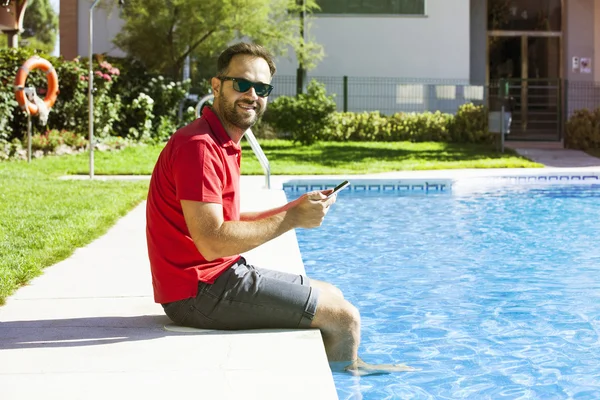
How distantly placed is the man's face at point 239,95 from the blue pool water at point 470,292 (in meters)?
1.20

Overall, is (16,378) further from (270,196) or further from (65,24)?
(65,24)

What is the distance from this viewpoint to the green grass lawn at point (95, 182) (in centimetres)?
621

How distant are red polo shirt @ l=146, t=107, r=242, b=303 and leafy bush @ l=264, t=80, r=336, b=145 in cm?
1554

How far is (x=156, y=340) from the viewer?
3686 mm

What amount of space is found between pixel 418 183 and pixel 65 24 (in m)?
14.3

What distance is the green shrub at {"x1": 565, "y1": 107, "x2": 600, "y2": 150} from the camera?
1892 cm

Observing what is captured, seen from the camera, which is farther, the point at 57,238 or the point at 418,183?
the point at 418,183

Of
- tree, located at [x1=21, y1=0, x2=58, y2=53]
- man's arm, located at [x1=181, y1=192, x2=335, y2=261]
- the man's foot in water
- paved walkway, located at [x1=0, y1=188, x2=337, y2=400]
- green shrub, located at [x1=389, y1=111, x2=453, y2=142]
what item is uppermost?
tree, located at [x1=21, y1=0, x2=58, y2=53]

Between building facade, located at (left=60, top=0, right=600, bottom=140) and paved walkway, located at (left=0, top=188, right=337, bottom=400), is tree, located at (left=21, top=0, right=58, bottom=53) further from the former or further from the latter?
paved walkway, located at (left=0, top=188, right=337, bottom=400)

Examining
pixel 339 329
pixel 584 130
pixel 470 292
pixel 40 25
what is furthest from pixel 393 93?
pixel 40 25

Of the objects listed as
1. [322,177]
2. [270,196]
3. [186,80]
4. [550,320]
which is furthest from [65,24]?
[550,320]

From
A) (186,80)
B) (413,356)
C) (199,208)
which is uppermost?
(186,80)

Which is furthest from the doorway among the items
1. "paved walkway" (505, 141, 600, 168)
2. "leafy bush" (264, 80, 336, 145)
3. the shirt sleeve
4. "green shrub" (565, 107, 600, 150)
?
the shirt sleeve

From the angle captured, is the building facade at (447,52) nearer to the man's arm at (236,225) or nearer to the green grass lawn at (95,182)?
the green grass lawn at (95,182)
